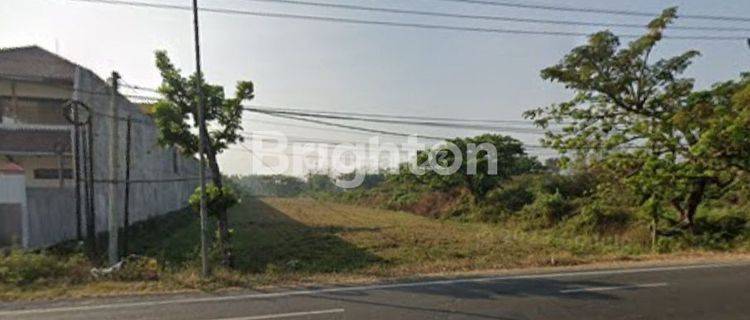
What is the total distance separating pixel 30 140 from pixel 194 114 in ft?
39.7

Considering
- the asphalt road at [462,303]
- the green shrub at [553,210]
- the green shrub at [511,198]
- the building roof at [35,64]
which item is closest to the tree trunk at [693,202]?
the green shrub at [553,210]

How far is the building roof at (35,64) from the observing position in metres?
20.5

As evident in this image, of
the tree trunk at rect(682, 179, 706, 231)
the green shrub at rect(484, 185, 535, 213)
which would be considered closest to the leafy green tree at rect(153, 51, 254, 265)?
the tree trunk at rect(682, 179, 706, 231)

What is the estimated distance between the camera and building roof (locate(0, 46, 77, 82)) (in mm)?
20469

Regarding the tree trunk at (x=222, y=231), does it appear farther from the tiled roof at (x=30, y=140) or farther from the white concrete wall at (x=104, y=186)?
the tiled roof at (x=30, y=140)

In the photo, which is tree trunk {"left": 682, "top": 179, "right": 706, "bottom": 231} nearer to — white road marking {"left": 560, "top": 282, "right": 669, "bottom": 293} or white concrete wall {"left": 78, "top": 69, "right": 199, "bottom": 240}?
white road marking {"left": 560, "top": 282, "right": 669, "bottom": 293}

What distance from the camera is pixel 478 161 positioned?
123ft

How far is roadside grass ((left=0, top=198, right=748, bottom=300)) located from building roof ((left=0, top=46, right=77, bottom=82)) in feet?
23.8

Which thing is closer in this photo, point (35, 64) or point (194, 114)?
point (194, 114)

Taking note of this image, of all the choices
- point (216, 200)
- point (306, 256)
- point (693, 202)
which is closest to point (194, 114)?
point (216, 200)

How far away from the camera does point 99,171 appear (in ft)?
61.9

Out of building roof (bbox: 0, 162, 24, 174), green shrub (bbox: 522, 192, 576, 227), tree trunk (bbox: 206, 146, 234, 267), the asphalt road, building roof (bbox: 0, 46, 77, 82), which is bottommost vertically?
green shrub (bbox: 522, 192, 576, 227)

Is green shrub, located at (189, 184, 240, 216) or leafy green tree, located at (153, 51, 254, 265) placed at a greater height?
leafy green tree, located at (153, 51, 254, 265)

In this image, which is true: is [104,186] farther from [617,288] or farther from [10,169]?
[617,288]
